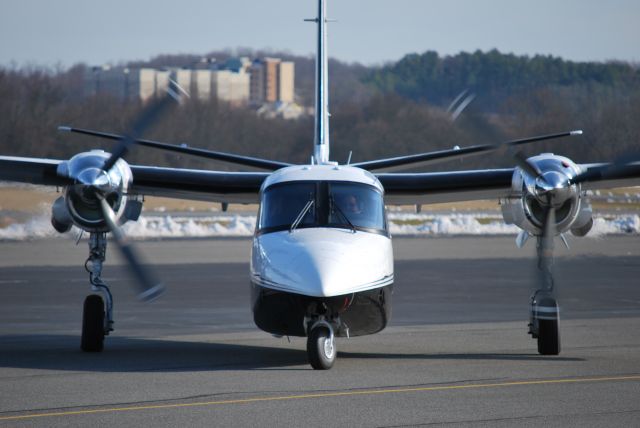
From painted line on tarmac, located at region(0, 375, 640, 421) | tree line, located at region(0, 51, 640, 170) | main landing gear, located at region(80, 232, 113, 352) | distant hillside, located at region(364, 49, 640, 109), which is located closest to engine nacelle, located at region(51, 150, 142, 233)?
main landing gear, located at region(80, 232, 113, 352)

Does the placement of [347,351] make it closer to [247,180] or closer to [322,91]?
→ [247,180]

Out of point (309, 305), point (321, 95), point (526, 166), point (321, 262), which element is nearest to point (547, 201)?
point (526, 166)

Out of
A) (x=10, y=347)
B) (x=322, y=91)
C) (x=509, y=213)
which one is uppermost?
(x=322, y=91)

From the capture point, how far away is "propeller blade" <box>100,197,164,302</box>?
12844 mm

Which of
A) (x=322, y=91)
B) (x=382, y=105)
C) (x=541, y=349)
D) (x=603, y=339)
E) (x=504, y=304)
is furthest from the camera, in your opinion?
(x=382, y=105)

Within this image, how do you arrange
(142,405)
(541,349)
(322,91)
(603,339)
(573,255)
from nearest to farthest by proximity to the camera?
(142,405)
(541,349)
(603,339)
(322,91)
(573,255)

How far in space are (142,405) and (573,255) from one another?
22.1 m

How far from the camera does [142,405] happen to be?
9156 mm

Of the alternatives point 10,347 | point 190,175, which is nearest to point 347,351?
point 190,175

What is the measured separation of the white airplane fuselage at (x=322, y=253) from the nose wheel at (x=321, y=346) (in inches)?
8.6

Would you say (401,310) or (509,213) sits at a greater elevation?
(509,213)

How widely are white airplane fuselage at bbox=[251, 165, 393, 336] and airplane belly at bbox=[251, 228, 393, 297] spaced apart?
11 millimetres

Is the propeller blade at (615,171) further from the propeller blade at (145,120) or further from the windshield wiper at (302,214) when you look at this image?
the propeller blade at (145,120)

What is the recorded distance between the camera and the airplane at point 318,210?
11297 mm
